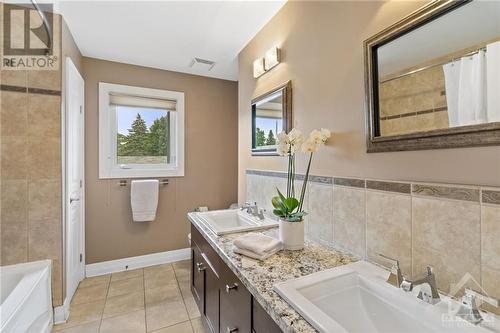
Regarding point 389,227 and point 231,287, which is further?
point 231,287

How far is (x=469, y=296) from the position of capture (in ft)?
2.37

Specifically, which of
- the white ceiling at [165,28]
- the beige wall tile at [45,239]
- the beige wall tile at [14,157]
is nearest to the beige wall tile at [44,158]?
the beige wall tile at [14,157]

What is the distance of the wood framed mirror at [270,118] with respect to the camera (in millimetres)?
1728

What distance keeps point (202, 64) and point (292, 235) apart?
7.67ft

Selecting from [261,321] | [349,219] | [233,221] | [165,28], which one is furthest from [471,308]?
[165,28]

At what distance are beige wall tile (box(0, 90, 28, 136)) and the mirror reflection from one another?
2.42 m

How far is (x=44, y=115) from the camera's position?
6.17 feet

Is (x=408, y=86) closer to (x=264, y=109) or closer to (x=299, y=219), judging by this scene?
(x=299, y=219)

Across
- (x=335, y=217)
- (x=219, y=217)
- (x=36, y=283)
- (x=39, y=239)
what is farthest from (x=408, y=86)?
(x=39, y=239)

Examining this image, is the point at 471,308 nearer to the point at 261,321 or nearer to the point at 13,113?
the point at 261,321

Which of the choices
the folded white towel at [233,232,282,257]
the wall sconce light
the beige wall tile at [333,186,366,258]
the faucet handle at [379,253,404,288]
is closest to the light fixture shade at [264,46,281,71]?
the wall sconce light

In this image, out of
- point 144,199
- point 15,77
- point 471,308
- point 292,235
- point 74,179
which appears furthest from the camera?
point 144,199

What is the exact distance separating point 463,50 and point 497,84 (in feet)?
0.55

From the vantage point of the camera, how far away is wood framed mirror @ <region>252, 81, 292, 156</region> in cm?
173
